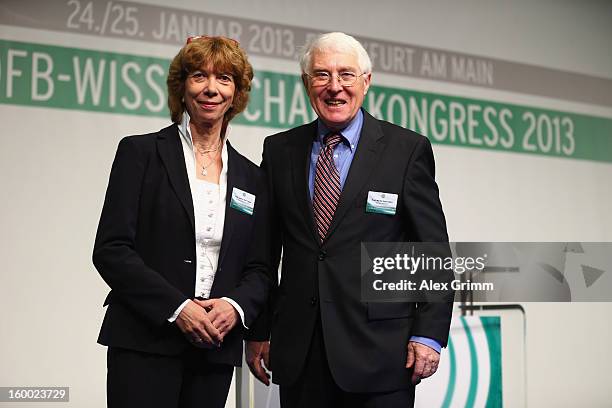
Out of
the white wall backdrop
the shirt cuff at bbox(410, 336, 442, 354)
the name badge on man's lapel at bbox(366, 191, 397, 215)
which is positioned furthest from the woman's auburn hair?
the white wall backdrop

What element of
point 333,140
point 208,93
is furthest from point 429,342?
point 208,93

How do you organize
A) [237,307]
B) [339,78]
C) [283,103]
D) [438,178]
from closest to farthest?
[237,307], [339,78], [283,103], [438,178]

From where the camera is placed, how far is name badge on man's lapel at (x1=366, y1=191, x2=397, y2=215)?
2031 mm

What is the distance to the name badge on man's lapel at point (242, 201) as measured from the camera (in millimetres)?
2092

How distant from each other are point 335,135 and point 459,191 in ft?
9.04

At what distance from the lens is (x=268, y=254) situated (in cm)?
217

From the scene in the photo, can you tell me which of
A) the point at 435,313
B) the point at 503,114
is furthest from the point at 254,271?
the point at 503,114

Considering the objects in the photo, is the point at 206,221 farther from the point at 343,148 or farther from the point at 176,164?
the point at 343,148

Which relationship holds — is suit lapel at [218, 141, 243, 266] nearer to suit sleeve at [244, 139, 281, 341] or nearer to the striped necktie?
suit sleeve at [244, 139, 281, 341]

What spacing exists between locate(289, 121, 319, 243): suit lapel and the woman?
0.12 metres

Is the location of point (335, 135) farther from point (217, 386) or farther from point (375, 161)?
point (217, 386)

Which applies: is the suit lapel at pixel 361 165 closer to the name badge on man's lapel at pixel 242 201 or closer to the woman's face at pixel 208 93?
the name badge on man's lapel at pixel 242 201

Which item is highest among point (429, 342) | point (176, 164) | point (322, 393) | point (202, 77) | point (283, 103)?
point (283, 103)

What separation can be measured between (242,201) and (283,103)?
2.20 metres
